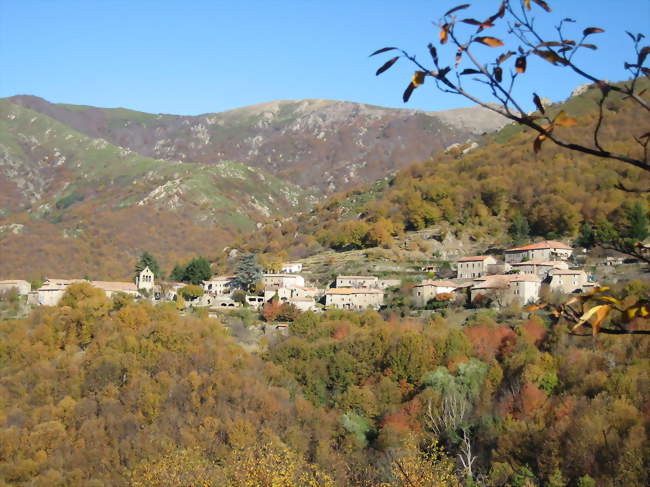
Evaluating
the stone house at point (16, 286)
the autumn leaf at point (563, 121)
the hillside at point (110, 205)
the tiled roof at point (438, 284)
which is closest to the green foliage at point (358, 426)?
the tiled roof at point (438, 284)

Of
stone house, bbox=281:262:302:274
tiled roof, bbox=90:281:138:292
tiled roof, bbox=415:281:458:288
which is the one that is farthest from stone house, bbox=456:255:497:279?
tiled roof, bbox=90:281:138:292

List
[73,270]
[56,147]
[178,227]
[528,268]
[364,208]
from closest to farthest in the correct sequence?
[528,268] → [364,208] → [73,270] → [178,227] → [56,147]

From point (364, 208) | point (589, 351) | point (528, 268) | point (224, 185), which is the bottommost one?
point (589, 351)

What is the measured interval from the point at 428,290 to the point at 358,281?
23.4ft

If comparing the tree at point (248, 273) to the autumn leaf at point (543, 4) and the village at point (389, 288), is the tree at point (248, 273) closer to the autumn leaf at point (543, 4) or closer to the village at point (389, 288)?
the village at point (389, 288)

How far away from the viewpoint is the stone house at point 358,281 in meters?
59.5

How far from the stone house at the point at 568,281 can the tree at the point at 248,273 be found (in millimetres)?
22964

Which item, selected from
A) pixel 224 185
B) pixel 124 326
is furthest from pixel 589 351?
pixel 224 185

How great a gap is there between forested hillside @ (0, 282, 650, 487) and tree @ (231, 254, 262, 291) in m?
8.05

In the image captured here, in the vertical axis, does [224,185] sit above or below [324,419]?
above

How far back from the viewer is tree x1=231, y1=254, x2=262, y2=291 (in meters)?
61.6

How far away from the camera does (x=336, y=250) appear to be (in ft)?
261

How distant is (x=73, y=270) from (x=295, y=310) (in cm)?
7578

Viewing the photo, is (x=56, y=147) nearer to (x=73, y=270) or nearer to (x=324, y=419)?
(x=73, y=270)
